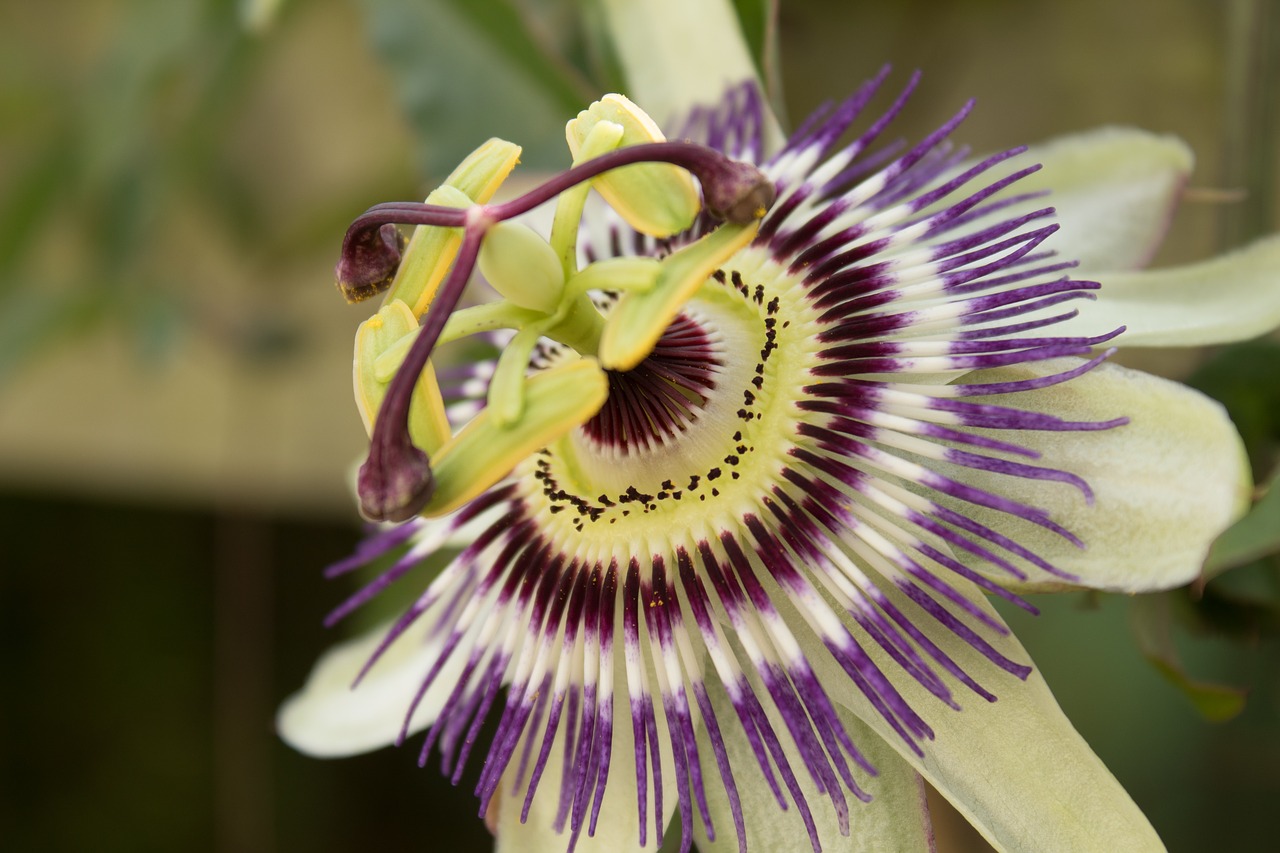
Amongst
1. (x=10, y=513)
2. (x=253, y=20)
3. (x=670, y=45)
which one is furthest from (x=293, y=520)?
(x=670, y=45)

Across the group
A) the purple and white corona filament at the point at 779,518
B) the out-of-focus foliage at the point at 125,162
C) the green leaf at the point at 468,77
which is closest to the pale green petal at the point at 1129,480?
the purple and white corona filament at the point at 779,518

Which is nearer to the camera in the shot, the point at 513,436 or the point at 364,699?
the point at 513,436

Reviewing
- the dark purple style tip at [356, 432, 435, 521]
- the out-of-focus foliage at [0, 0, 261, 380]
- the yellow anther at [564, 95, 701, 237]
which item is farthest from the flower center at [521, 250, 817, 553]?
the out-of-focus foliage at [0, 0, 261, 380]

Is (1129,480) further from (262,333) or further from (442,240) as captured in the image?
(262,333)

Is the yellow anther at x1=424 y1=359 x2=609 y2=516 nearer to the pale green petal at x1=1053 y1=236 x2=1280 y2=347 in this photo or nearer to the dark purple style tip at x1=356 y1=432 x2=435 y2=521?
the dark purple style tip at x1=356 y1=432 x2=435 y2=521

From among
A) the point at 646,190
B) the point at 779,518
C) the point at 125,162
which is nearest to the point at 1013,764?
the point at 779,518

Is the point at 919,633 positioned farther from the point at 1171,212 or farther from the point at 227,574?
the point at 227,574
